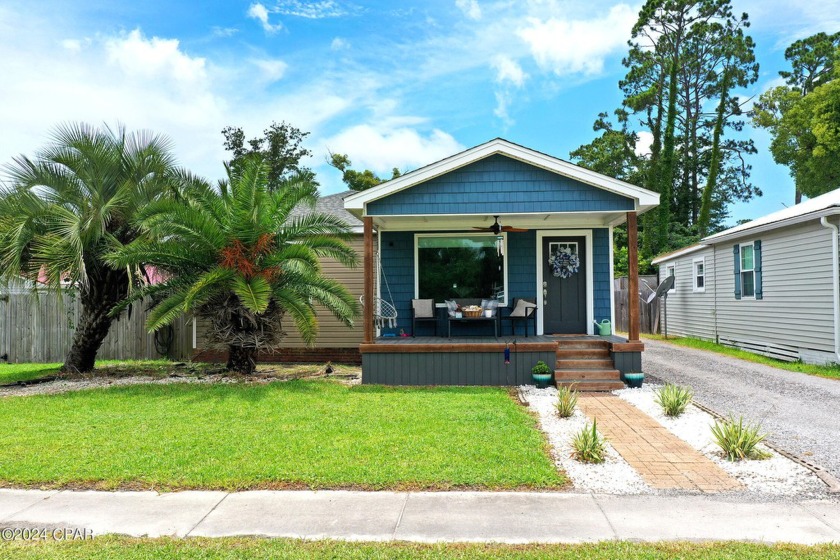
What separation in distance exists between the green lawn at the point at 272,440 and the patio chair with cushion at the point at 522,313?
2.29 m

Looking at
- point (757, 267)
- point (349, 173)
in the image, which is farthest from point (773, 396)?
point (349, 173)

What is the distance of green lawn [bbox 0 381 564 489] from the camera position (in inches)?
167

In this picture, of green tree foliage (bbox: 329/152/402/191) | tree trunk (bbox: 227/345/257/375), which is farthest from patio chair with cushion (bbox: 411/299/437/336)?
green tree foliage (bbox: 329/152/402/191)

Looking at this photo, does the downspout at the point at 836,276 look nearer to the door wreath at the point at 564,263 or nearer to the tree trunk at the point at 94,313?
the door wreath at the point at 564,263

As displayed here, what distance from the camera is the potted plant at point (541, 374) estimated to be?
8.30 metres

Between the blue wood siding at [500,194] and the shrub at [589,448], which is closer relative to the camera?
the shrub at [589,448]

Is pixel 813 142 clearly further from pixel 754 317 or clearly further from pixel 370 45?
pixel 370 45

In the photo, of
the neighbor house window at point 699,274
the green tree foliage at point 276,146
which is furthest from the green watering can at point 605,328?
the green tree foliage at point 276,146

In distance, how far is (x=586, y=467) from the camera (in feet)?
15.1

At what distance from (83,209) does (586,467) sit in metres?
8.86

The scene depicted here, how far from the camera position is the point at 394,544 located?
10.3ft

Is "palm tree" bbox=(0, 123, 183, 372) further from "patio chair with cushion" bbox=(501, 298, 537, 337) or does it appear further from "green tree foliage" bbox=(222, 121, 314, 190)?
"green tree foliage" bbox=(222, 121, 314, 190)

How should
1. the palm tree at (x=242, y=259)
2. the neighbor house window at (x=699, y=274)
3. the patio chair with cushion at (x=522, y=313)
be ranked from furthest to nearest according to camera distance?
the neighbor house window at (x=699, y=274), the patio chair with cushion at (x=522, y=313), the palm tree at (x=242, y=259)

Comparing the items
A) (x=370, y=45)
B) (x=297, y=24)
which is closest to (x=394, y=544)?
(x=297, y=24)
